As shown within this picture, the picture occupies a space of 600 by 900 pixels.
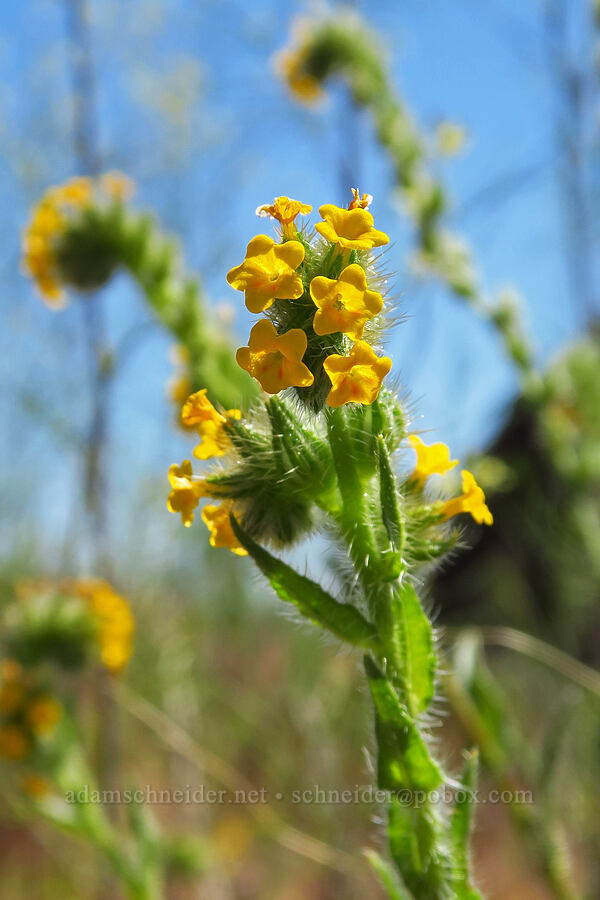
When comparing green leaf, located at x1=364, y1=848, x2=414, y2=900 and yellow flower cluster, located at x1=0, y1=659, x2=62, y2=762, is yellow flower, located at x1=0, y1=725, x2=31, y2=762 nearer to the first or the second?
yellow flower cluster, located at x1=0, y1=659, x2=62, y2=762

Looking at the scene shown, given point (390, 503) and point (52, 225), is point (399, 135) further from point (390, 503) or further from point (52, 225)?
point (390, 503)

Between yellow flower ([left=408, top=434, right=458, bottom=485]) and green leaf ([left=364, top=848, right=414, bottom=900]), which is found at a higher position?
yellow flower ([left=408, top=434, right=458, bottom=485])

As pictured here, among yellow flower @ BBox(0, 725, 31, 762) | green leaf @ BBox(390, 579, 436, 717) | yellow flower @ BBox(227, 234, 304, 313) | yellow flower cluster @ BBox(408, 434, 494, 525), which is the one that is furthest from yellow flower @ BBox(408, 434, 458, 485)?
yellow flower @ BBox(0, 725, 31, 762)

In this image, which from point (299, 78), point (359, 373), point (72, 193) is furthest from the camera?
point (299, 78)

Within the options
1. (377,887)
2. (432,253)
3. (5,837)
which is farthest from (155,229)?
(5,837)

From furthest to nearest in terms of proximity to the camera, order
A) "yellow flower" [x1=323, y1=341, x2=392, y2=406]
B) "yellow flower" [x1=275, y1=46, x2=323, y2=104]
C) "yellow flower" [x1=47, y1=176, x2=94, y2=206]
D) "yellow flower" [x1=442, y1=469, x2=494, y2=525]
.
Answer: "yellow flower" [x1=275, y1=46, x2=323, y2=104] < "yellow flower" [x1=47, y1=176, x2=94, y2=206] < "yellow flower" [x1=442, y1=469, x2=494, y2=525] < "yellow flower" [x1=323, y1=341, x2=392, y2=406]

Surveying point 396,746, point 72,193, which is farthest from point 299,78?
point 396,746
